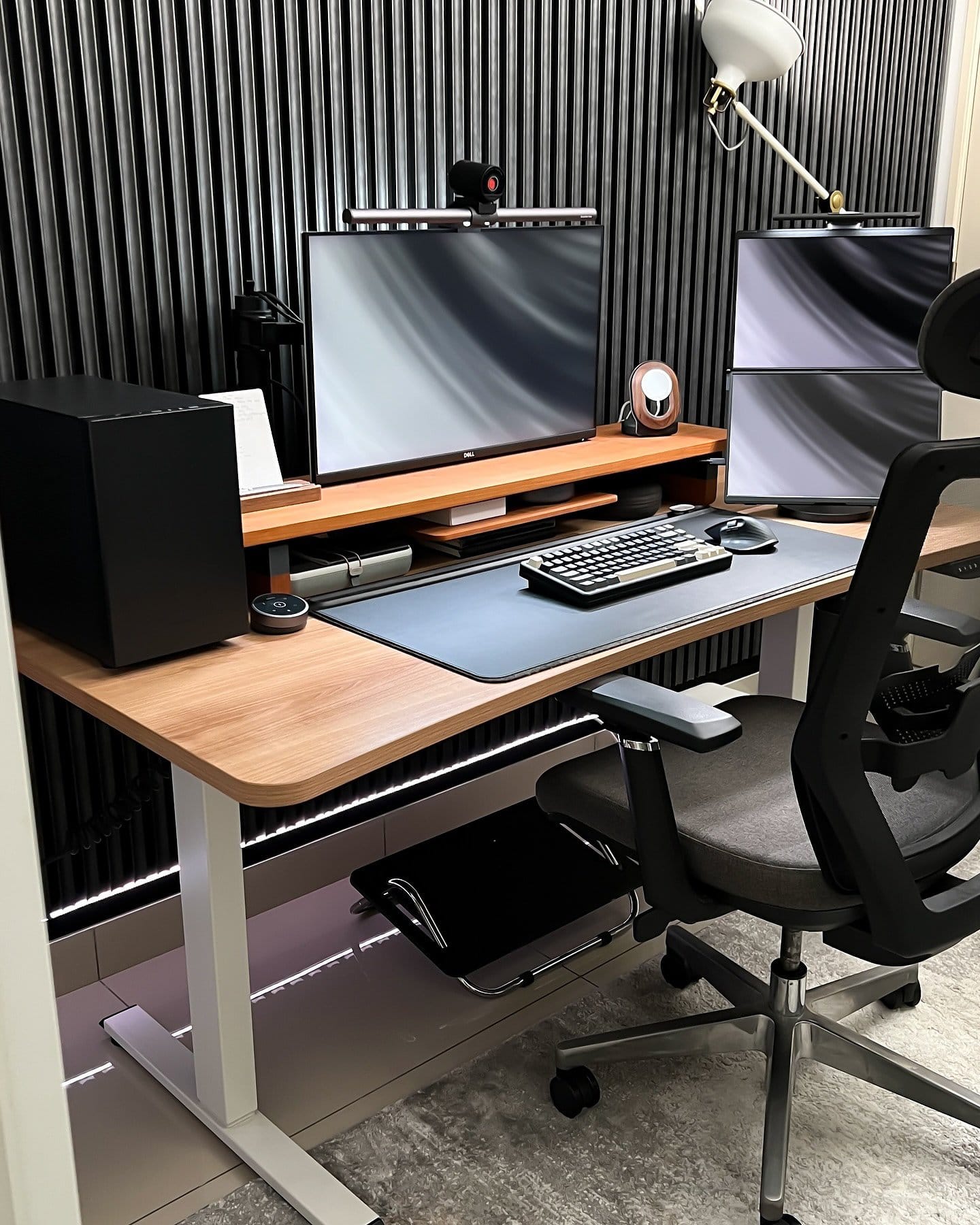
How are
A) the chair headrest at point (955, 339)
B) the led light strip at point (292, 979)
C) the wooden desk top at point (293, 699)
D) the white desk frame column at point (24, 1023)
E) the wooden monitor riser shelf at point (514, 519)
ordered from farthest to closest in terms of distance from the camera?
the wooden monitor riser shelf at point (514, 519)
the led light strip at point (292, 979)
the wooden desk top at point (293, 699)
the chair headrest at point (955, 339)
the white desk frame column at point (24, 1023)

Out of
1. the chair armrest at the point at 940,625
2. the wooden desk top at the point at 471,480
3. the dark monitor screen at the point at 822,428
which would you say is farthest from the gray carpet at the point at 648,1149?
the dark monitor screen at the point at 822,428

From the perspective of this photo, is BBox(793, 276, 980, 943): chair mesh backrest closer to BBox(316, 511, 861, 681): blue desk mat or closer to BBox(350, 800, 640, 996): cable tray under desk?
BBox(316, 511, 861, 681): blue desk mat

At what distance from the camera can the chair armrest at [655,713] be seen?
4.67ft

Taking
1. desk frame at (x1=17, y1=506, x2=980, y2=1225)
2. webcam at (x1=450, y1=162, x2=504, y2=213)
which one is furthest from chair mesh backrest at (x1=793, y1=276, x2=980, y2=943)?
webcam at (x1=450, y1=162, x2=504, y2=213)

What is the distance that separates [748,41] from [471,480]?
1253 millimetres

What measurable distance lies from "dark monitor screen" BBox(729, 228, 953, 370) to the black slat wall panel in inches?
20.8

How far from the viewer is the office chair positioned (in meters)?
1.27

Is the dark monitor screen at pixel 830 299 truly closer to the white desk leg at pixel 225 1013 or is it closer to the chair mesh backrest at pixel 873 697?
the chair mesh backrest at pixel 873 697

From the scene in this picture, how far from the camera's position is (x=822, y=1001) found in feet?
6.40

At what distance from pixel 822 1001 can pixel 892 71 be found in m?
2.63

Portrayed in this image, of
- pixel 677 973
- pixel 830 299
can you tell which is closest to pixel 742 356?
pixel 830 299

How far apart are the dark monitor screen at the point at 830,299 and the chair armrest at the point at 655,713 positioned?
3.49 ft

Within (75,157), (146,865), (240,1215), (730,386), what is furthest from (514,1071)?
(75,157)

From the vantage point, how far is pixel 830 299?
2344 mm
